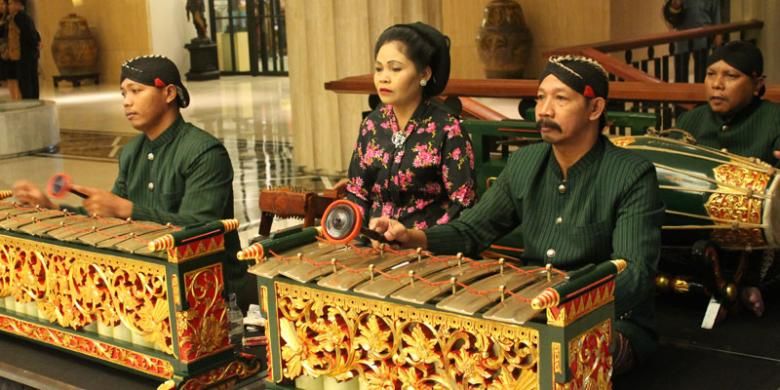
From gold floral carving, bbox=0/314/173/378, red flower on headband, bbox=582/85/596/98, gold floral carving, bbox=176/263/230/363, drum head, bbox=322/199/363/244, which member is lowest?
gold floral carving, bbox=0/314/173/378

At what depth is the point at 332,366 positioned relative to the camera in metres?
2.85

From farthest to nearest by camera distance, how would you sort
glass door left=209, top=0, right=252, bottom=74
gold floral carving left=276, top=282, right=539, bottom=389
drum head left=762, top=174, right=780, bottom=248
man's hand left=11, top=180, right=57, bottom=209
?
glass door left=209, top=0, right=252, bottom=74 < man's hand left=11, top=180, right=57, bottom=209 < drum head left=762, top=174, right=780, bottom=248 < gold floral carving left=276, top=282, right=539, bottom=389

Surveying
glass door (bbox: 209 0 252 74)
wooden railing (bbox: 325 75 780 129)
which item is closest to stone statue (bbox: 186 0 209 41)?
glass door (bbox: 209 0 252 74)

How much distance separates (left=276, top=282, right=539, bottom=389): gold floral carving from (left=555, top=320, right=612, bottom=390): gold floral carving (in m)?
0.09

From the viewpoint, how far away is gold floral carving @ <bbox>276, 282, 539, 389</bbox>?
2488 mm

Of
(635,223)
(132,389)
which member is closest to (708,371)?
(635,223)

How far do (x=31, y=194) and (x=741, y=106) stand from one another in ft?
9.37

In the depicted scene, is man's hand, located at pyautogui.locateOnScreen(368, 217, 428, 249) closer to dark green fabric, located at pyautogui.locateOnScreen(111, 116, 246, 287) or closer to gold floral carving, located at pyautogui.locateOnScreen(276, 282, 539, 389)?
gold floral carving, located at pyautogui.locateOnScreen(276, 282, 539, 389)

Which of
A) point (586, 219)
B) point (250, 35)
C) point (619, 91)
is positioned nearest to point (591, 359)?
point (586, 219)

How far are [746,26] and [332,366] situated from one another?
7154 millimetres

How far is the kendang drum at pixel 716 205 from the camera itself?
12.5ft

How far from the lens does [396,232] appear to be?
303 cm

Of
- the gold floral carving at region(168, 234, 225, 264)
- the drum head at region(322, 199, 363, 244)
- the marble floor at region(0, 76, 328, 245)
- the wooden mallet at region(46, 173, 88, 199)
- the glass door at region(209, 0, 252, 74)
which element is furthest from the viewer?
the glass door at region(209, 0, 252, 74)

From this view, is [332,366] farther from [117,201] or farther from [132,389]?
[117,201]
